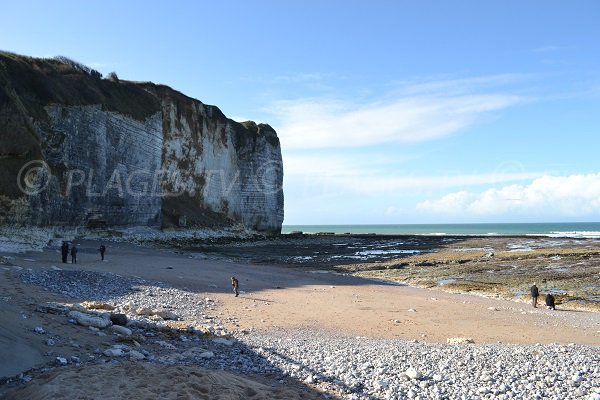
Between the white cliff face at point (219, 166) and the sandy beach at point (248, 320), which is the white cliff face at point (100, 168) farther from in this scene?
the white cliff face at point (219, 166)

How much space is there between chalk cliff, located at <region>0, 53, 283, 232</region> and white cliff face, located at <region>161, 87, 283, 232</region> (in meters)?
0.16

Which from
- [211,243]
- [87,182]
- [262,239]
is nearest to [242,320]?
[87,182]

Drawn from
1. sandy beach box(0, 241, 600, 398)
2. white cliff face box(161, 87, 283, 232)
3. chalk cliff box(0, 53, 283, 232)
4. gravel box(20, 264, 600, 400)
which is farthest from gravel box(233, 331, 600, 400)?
white cliff face box(161, 87, 283, 232)

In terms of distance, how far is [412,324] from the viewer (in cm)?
1534

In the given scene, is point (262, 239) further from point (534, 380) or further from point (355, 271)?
point (534, 380)

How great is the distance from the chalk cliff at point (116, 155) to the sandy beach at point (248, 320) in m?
5.94

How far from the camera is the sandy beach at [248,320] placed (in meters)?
6.60

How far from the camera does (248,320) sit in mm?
13914

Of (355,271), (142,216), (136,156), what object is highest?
(136,156)

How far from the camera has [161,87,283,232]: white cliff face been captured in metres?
60.2

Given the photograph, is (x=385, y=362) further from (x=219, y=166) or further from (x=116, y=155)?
(x=219, y=166)

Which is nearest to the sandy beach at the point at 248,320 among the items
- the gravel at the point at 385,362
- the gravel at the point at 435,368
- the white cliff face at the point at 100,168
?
the gravel at the point at 385,362

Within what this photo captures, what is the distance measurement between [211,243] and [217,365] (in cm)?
4672

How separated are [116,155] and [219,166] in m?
25.9
